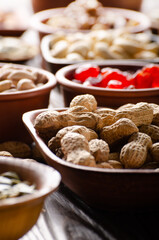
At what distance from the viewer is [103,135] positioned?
0.75 m

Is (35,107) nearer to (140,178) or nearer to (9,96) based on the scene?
(9,96)

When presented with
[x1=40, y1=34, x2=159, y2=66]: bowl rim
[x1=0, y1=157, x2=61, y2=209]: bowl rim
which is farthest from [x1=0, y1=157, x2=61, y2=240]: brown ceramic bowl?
[x1=40, y1=34, x2=159, y2=66]: bowl rim

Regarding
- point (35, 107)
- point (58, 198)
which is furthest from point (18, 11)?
point (58, 198)

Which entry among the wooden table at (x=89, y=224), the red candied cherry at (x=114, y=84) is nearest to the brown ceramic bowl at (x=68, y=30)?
the red candied cherry at (x=114, y=84)

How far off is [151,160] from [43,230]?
24 cm

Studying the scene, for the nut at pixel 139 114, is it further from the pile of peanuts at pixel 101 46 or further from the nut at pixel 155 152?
the pile of peanuts at pixel 101 46

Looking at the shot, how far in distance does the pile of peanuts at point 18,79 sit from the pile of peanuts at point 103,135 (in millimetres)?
191

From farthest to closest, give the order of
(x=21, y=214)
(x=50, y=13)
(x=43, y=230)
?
1. (x=50, y=13)
2. (x=43, y=230)
3. (x=21, y=214)

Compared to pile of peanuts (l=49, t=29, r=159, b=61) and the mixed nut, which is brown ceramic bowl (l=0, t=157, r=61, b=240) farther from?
the mixed nut

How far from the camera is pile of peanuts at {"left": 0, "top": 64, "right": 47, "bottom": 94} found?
98 cm

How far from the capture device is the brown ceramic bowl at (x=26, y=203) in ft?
1.65

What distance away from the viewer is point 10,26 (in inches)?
84.4

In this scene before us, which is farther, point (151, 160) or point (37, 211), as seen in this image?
point (151, 160)

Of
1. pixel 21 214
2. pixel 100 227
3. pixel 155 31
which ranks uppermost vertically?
pixel 21 214
